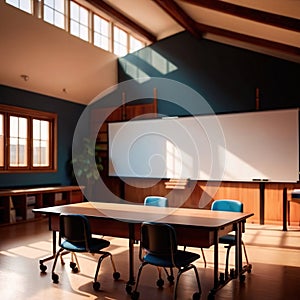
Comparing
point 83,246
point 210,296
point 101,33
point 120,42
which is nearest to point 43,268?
point 83,246

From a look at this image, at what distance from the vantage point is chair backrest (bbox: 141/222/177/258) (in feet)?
10.1

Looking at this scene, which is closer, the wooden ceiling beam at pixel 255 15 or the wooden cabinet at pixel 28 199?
the wooden ceiling beam at pixel 255 15

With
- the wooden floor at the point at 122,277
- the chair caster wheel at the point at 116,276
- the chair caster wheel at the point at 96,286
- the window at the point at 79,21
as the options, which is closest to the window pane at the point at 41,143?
the window at the point at 79,21

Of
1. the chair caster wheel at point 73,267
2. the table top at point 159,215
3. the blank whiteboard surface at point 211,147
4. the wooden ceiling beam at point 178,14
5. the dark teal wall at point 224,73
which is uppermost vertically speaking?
the wooden ceiling beam at point 178,14

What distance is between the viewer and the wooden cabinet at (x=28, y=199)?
22.8 ft

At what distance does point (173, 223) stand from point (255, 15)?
3.77 m

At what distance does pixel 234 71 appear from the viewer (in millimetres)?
8086

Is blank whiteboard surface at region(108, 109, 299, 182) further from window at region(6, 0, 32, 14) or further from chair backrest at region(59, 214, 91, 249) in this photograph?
chair backrest at region(59, 214, 91, 249)

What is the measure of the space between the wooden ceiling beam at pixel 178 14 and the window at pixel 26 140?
11.2 feet

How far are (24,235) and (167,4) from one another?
495 cm

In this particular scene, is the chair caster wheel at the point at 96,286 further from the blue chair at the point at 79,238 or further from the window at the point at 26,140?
the window at the point at 26,140

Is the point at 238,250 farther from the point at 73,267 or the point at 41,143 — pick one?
the point at 41,143

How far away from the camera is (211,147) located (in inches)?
304

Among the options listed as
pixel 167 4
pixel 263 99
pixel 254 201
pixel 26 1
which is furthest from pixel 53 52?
pixel 254 201
